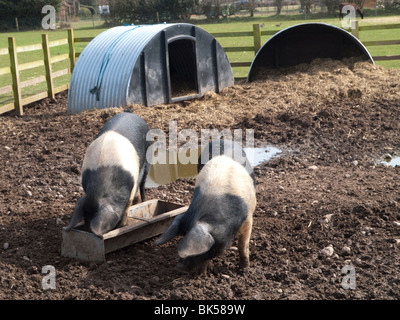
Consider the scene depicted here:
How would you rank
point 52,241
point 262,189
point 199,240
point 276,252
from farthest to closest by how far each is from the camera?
1. point 262,189
2. point 52,241
3. point 276,252
4. point 199,240

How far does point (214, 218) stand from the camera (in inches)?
150

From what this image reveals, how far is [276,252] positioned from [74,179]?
9.54ft

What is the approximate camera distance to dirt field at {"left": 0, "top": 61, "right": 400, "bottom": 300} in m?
3.98

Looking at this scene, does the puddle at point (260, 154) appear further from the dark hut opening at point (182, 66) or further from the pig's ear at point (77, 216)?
the dark hut opening at point (182, 66)

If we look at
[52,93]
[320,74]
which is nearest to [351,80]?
[320,74]

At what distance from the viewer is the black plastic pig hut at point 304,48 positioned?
38.4ft

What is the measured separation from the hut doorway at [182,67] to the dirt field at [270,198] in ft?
2.77

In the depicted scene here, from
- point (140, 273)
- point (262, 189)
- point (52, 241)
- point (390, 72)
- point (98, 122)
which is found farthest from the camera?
point (390, 72)

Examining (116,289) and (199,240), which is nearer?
(199,240)

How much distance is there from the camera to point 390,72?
11.1m

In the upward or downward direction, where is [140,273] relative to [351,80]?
downward

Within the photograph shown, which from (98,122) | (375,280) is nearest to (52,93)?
(98,122)

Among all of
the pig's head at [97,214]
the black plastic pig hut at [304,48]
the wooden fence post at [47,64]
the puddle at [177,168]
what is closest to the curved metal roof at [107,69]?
the wooden fence post at [47,64]

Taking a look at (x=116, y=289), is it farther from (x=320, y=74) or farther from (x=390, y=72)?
(x=390, y=72)
